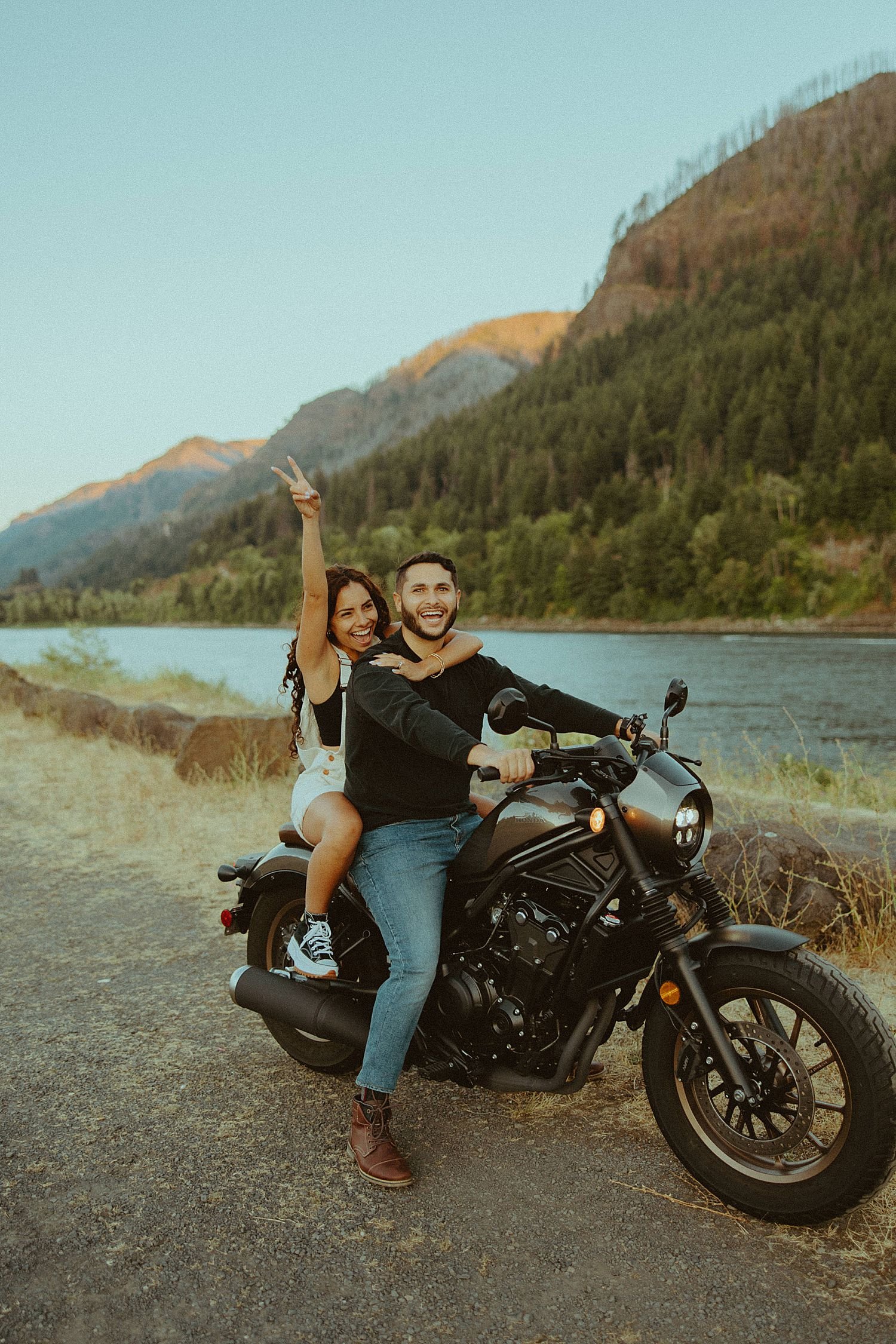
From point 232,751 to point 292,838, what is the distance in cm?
639

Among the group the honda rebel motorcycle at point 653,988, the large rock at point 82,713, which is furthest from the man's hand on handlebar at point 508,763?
the large rock at point 82,713

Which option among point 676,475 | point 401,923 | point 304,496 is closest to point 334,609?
point 304,496

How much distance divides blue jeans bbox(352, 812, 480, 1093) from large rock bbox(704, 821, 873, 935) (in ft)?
8.07

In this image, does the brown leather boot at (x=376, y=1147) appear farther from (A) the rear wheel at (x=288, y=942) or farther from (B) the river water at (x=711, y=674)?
(B) the river water at (x=711, y=674)

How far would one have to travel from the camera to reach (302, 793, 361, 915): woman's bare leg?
3350 mm

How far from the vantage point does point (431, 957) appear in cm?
311

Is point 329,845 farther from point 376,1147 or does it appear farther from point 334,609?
point 334,609

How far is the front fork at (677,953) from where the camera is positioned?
2771 millimetres

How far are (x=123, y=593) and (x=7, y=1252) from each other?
152854 millimetres

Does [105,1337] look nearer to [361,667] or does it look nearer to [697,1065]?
[697,1065]

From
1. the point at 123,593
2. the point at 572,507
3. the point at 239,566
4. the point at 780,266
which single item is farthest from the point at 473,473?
the point at 780,266

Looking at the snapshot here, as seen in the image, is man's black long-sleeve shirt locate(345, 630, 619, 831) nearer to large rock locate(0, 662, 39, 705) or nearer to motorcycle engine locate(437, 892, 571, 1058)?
motorcycle engine locate(437, 892, 571, 1058)

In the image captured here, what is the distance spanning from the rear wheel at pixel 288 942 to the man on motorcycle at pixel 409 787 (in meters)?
0.33

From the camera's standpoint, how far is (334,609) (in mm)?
4387
